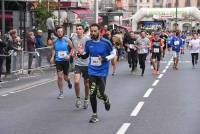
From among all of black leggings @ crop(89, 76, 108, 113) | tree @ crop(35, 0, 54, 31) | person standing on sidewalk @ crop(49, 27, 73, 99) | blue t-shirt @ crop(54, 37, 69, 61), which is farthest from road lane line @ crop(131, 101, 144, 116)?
tree @ crop(35, 0, 54, 31)

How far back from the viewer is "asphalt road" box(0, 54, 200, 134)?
10750 mm

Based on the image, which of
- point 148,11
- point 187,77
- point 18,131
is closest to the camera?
point 18,131

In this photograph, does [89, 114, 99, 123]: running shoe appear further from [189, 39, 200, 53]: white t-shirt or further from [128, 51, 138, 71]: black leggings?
[189, 39, 200, 53]: white t-shirt

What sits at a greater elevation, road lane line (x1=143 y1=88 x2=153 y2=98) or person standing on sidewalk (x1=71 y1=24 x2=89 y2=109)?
person standing on sidewalk (x1=71 y1=24 x2=89 y2=109)

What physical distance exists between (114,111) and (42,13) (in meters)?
23.3

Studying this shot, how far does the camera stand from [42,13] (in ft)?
117

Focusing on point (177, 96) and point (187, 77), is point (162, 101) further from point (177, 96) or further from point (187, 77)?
point (187, 77)

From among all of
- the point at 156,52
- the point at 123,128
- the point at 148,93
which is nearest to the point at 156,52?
the point at 156,52

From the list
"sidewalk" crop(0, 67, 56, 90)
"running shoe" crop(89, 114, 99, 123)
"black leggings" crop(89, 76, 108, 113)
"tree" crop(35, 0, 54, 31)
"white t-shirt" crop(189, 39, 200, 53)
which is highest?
"tree" crop(35, 0, 54, 31)

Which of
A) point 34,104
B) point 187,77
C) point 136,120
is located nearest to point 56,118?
point 136,120

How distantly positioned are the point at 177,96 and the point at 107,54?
15.6ft

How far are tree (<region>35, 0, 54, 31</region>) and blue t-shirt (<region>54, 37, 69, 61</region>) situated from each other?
2022 centimetres

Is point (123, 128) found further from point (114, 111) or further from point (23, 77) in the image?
point (23, 77)

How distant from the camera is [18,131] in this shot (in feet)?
34.6
